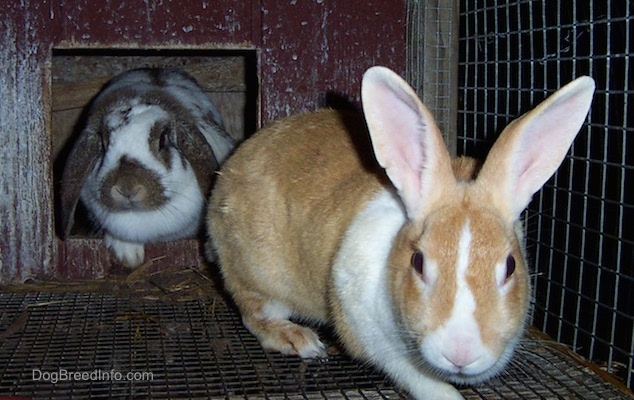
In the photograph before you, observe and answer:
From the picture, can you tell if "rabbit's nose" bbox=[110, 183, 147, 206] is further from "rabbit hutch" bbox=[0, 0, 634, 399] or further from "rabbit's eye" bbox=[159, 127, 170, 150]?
"rabbit's eye" bbox=[159, 127, 170, 150]

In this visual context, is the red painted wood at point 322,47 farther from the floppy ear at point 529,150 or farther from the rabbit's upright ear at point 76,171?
the floppy ear at point 529,150

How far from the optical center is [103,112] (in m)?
4.74

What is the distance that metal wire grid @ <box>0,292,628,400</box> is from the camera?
2.71 metres

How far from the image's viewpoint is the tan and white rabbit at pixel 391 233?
7.16ft

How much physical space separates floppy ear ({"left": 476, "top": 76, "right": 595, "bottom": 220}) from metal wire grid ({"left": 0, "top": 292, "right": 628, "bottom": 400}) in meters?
0.76

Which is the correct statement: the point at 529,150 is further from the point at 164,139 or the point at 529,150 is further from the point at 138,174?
the point at 164,139

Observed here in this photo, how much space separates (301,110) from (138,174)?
997mm

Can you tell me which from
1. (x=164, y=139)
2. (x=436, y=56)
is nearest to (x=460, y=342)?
(x=436, y=56)

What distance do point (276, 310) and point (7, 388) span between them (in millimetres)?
1100

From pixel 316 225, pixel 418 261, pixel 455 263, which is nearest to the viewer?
pixel 455 263

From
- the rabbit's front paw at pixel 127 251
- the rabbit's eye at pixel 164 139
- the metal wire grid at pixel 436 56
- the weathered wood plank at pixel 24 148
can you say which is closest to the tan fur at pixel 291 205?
the metal wire grid at pixel 436 56

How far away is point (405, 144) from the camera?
2.45 metres

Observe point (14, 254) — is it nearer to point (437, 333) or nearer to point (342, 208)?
point (342, 208)

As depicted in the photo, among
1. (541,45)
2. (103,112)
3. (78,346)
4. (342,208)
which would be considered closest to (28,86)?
(103,112)
